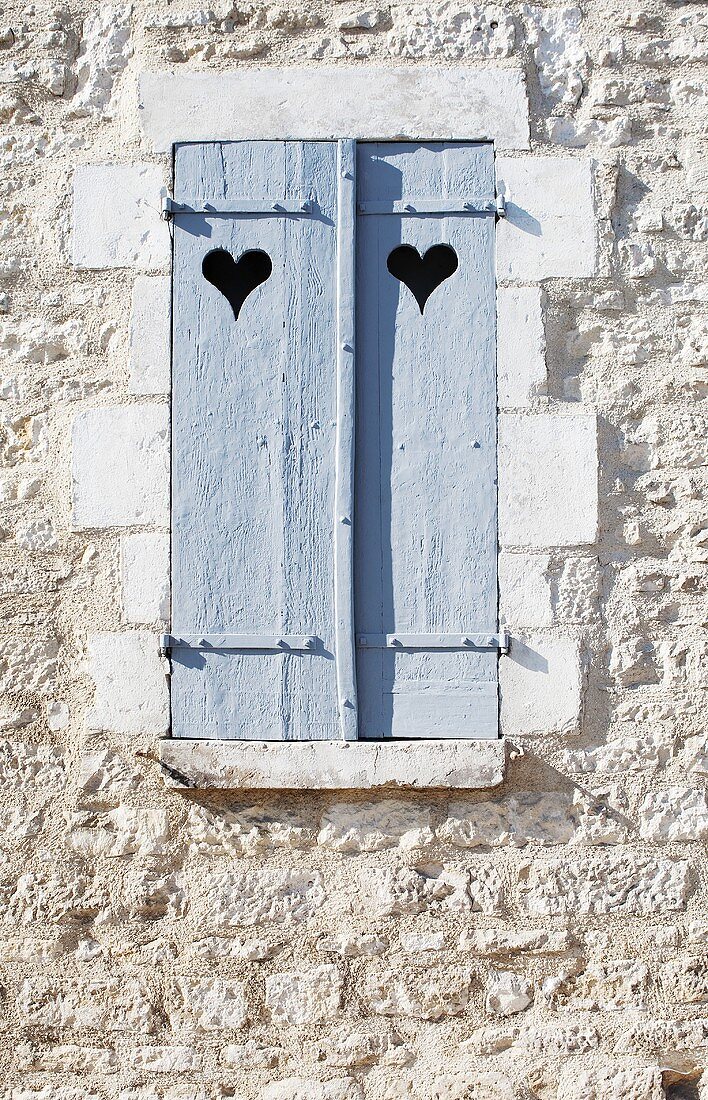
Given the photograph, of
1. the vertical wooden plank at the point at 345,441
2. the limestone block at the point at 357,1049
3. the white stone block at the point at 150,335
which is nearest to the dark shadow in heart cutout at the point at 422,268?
the vertical wooden plank at the point at 345,441

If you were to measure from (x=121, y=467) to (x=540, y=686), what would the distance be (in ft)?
4.04

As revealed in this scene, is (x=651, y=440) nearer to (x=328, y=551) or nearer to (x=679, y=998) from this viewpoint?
(x=328, y=551)

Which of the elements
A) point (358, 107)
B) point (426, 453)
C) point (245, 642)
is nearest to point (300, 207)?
point (358, 107)

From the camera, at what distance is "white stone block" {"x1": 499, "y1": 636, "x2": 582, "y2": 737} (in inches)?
112

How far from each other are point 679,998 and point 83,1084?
4.89 ft

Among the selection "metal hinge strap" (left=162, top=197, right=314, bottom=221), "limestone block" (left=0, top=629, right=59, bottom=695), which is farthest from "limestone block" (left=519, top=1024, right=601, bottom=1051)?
"metal hinge strap" (left=162, top=197, right=314, bottom=221)

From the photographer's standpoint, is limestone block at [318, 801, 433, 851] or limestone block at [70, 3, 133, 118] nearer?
limestone block at [318, 801, 433, 851]

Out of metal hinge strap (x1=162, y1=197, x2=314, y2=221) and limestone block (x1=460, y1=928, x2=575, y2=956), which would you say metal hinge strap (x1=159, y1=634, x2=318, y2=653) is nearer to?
limestone block (x1=460, y1=928, x2=575, y2=956)

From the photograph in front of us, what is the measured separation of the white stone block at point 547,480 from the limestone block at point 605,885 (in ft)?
2.68

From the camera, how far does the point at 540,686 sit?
2.86 metres

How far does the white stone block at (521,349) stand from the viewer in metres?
2.93

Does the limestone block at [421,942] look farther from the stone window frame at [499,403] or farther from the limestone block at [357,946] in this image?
the stone window frame at [499,403]

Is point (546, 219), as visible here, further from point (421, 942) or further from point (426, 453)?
point (421, 942)

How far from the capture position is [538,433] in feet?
9.59
